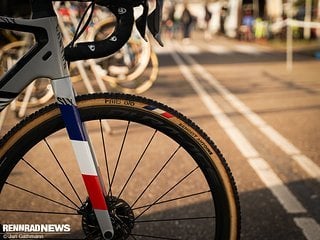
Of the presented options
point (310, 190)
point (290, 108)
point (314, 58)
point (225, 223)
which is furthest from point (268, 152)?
point (314, 58)

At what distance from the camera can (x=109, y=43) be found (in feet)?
6.09

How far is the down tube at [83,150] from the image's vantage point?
5.94 ft

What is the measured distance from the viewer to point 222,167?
187 centimetres

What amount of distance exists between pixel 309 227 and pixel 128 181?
1.31m

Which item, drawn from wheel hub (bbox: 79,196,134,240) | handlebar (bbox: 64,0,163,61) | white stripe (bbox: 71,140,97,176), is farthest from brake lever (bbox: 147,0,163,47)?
wheel hub (bbox: 79,196,134,240)

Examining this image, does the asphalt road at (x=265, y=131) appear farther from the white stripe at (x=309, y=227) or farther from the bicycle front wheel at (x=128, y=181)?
the bicycle front wheel at (x=128, y=181)

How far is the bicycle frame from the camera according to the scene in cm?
178

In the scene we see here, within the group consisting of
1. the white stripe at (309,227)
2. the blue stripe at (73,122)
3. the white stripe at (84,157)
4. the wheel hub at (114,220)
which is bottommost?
the white stripe at (309,227)

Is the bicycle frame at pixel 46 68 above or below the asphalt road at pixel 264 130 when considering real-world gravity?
above

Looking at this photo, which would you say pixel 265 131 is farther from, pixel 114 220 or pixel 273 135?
pixel 114 220

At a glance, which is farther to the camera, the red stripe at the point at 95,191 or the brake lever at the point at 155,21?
the brake lever at the point at 155,21

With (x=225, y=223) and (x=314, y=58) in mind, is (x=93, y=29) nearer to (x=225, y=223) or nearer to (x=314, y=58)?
(x=225, y=223)

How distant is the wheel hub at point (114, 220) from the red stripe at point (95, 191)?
65 mm

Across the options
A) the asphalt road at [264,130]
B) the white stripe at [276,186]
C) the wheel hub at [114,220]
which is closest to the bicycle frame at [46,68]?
the wheel hub at [114,220]
